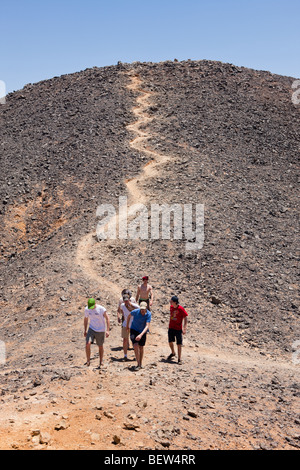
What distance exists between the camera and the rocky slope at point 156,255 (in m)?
8.95

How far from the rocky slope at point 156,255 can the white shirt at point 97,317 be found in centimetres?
106

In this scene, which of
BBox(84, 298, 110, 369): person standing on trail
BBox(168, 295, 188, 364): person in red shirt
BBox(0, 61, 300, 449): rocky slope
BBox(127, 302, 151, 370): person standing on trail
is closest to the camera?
BBox(0, 61, 300, 449): rocky slope

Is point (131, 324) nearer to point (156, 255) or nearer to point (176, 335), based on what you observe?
point (176, 335)

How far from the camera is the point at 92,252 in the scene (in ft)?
68.9

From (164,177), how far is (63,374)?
16.8 meters

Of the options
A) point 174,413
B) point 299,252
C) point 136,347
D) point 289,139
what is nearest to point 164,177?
point 299,252

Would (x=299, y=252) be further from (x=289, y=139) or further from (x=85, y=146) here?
(x=85, y=146)

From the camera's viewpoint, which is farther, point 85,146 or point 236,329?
point 85,146

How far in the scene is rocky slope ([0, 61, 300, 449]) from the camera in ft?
29.4

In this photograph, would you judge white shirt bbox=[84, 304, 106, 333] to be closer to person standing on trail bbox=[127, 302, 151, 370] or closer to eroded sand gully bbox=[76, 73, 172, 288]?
person standing on trail bbox=[127, 302, 151, 370]

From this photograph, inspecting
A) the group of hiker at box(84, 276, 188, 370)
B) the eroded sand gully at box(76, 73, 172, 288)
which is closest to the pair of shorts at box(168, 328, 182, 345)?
the group of hiker at box(84, 276, 188, 370)

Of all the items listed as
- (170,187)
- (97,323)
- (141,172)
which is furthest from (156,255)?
(97,323)

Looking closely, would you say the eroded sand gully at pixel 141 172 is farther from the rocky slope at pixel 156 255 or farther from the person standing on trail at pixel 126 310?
the person standing on trail at pixel 126 310

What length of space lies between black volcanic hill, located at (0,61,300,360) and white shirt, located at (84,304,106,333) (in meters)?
5.62
